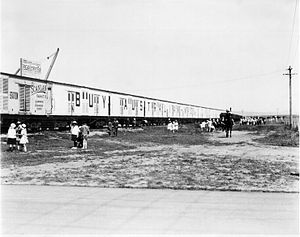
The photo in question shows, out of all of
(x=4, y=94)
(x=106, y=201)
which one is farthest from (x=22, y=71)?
(x=106, y=201)

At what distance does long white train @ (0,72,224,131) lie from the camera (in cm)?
2234

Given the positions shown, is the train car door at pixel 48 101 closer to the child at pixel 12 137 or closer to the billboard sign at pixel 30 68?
the billboard sign at pixel 30 68

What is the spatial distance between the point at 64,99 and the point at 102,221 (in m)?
23.2

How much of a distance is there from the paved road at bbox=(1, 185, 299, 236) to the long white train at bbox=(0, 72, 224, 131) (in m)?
14.4

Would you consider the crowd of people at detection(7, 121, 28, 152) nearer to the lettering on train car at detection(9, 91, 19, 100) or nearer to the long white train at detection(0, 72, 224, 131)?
the long white train at detection(0, 72, 224, 131)

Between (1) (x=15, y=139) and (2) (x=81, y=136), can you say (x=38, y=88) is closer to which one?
(2) (x=81, y=136)

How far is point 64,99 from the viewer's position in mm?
28391

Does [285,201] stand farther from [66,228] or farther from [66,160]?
[66,160]

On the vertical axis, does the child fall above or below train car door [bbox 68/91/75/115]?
below

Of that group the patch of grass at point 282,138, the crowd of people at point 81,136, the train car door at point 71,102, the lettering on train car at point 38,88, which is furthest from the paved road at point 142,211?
the train car door at point 71,102

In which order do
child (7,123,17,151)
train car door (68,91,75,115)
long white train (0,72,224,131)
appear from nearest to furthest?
child (7,123,17,151)
long white train (0,72,224,131)
train car door (68,91,75,115)

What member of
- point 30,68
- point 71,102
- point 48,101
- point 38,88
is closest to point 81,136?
point 38,88

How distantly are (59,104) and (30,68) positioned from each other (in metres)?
3.92

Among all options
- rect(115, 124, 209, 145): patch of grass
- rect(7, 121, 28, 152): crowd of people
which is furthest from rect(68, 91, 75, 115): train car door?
rect(7, 121, 28, 152): crowd of people
